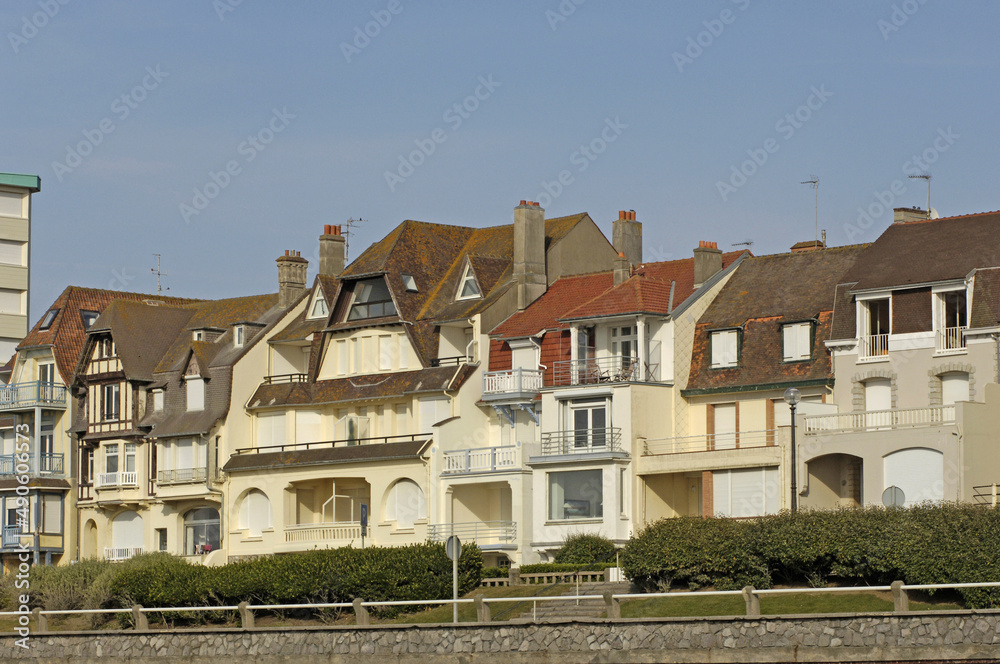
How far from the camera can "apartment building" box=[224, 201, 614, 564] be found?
60562mm

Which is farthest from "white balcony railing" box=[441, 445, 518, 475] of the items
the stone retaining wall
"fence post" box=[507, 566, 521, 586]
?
the stone retaining wall

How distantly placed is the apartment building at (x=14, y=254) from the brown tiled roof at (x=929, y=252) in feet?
142

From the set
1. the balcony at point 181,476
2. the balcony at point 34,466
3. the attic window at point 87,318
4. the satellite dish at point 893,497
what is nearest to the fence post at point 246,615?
the satellite dish at point 893,497

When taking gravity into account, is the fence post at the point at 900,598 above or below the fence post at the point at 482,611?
above

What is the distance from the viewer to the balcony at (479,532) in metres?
58.6

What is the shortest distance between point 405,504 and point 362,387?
4806 mm

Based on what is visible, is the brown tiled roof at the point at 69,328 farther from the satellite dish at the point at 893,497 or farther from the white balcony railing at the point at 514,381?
the satellite dish at the point at 893,497

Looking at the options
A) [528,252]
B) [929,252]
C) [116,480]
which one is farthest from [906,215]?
[116,480]

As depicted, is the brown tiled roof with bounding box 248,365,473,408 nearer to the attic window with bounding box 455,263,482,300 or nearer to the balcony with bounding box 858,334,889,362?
the attic window with bounding box 455,263,482,300

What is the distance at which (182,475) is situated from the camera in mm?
67688

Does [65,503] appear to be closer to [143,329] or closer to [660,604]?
[143,329]

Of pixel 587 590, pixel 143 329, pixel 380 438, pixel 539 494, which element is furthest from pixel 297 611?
pixel 143 329

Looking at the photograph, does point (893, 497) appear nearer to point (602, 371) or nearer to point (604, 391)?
point (604, 391)

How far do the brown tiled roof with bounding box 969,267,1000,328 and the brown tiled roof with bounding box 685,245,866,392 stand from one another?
16.2ft
